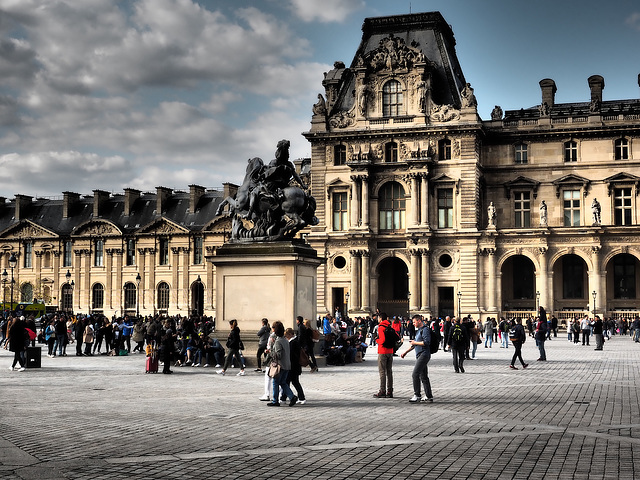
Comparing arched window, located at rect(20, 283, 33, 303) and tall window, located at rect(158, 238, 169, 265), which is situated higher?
tall window, located at rect(158, 238, 169, 265)

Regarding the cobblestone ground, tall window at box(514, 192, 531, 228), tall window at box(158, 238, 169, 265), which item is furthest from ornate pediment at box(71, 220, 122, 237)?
the cobblestone ground

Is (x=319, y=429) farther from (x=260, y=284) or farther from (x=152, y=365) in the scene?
(x=152, y=365)

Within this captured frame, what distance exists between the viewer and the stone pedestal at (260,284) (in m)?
26.5

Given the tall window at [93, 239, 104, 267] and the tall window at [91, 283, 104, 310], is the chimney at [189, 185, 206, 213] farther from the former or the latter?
the tall window at [91, 283, 104, 310]

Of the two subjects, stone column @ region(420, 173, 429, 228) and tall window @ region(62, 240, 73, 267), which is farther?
tall window @ region(62, 240, 73, 267)

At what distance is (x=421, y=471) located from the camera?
11.0 m

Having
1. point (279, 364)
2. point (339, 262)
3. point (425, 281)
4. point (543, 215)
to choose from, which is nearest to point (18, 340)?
point (279, 364)

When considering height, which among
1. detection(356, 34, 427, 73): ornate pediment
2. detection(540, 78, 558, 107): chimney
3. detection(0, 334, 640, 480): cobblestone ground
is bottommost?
detection(0, 334, 640, 480): cobblestone ground

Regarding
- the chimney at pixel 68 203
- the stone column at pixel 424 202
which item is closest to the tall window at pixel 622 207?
the stone column at pixel 424 202

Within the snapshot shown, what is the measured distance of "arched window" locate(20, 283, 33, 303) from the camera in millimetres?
97000

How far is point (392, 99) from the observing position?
71.4m

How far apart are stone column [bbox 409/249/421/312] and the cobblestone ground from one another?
4454 centimetres

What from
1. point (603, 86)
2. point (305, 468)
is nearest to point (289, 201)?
point (305, 468)

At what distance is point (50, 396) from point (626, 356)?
81.2 feet
